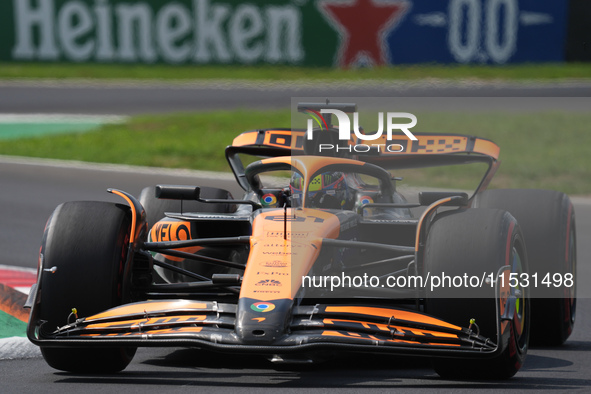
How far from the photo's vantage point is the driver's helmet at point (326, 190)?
6258 mm

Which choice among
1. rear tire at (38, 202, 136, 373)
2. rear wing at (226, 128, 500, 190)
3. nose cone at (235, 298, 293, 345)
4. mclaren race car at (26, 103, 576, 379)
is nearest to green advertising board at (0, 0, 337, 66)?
rear wing at (226, 128, 500, 190)

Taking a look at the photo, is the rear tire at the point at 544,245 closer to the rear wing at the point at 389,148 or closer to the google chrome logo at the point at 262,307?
the rear wing at the point at 389,148

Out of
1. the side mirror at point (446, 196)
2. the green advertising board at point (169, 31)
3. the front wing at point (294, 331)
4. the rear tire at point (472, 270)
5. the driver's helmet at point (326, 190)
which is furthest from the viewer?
the green advertising board at point (169, 31)

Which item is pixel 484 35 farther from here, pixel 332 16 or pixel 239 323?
pixel 239 323

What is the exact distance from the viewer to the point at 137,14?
24172 millimetres

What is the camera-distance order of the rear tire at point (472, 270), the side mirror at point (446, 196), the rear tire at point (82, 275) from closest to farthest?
the rear tire at point (472, 270)
the rear tire at point (82, 275)
the side mirror at point (446, 196)

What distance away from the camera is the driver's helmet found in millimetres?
6258

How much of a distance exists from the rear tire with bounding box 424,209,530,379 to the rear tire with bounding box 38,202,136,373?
1.51m

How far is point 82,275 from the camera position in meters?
5.45

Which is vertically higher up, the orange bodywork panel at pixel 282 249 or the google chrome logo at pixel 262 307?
the orange bodywork panel at pixel 282 249

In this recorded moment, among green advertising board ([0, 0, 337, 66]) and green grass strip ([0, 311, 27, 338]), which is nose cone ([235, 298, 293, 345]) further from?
green advertising board ([0, 0, 337, 66])

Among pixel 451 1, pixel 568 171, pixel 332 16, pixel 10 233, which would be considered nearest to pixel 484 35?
pixel 451 1

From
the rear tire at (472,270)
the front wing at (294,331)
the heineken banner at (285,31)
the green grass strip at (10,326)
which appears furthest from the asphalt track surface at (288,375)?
the heineken banner at (285,31)

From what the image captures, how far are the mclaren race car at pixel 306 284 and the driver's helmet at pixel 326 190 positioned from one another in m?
0.01
